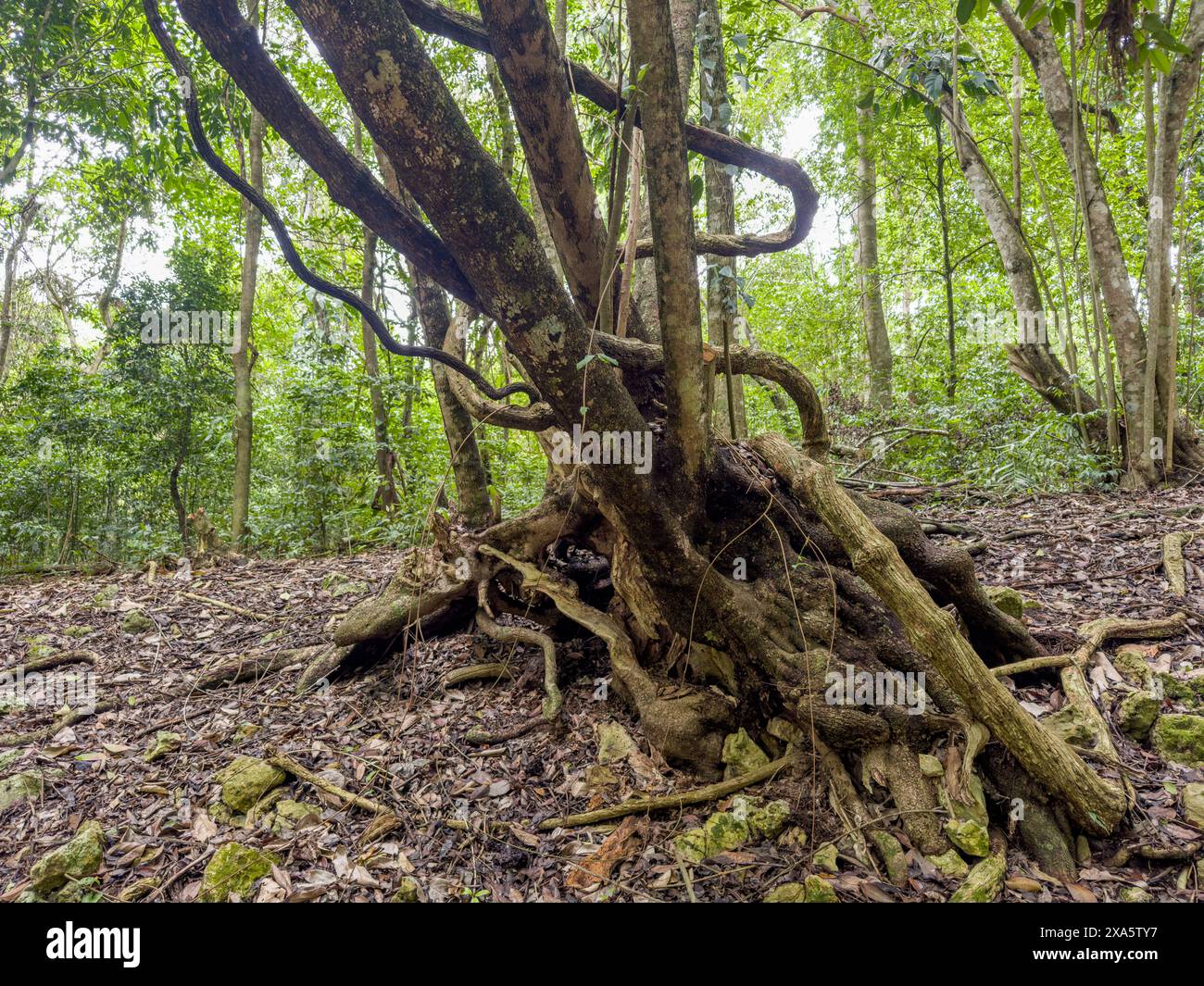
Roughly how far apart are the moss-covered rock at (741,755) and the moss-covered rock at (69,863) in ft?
8.50

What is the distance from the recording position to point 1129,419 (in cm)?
571

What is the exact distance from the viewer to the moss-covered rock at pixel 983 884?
2086 millimetres

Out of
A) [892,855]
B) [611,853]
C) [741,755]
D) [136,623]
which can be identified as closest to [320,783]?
[611,853]

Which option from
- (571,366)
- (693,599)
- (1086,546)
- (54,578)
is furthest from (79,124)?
(1086,546)

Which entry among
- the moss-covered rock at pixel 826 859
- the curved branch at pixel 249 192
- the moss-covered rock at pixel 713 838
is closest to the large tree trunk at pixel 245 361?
the curved branch at pixel 249 192

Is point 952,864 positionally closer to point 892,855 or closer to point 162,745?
point 892,855

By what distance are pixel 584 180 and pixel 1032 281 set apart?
6364 mm

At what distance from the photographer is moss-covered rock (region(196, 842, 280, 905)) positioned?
238cm

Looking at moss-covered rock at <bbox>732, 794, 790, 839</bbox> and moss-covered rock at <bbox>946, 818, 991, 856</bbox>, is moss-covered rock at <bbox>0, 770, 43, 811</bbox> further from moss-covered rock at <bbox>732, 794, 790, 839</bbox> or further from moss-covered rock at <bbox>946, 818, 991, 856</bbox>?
moss-covered rock at <bbox>946, 818, 991, 856</bbox>

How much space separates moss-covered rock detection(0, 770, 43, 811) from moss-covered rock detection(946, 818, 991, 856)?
4.03 m

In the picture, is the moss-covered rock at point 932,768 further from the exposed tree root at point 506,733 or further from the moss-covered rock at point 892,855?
the exposed tree root at point 506,733

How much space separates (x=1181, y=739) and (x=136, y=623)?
647 cm

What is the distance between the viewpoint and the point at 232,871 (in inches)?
96.5
